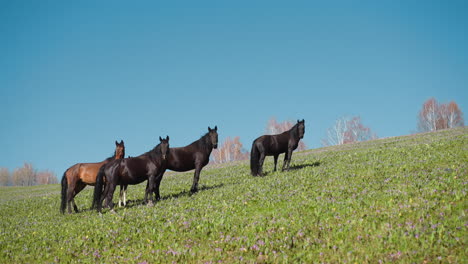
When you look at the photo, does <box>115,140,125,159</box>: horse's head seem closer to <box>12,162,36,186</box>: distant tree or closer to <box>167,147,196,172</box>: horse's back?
<box>167,147,196,172</box>: horse's back

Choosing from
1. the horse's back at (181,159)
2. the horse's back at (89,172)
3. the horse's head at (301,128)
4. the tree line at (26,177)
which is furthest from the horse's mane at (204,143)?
the tree line at (26,177)

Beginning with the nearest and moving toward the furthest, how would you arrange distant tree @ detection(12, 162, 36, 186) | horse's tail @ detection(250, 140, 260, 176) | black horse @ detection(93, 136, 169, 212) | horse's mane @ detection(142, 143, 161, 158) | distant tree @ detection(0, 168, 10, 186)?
black horse @ detection(93, 136, 169, 212) → horse's mane @ detection(142, 143, 161, 158) → horse's tail @ detection(250, 140, 260, 176) → distant tree @ detection(12, 162, 36, 186) → distant tree @ detection(0, 168, 10, 186)

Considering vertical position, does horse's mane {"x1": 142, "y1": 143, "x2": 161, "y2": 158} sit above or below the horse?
above

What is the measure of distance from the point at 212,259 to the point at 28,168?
17534 cm

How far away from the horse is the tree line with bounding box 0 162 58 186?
160640 mm

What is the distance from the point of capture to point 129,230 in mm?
11383

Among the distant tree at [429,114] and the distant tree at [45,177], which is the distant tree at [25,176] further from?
the distant tree at [429,114]

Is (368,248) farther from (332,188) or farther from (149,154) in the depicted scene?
(149,154)

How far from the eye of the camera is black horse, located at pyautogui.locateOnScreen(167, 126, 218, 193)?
18.2m

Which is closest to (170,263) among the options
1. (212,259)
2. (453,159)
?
(212,259)

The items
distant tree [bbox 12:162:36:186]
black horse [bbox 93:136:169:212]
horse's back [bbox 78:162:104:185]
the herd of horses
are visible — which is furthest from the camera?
distant tree [bbox 12:162:36:186]

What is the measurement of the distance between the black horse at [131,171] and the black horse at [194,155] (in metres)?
1.65

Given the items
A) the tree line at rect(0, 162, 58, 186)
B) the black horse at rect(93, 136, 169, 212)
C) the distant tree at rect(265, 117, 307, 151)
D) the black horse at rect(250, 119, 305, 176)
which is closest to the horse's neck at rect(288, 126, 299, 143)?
the black horse at rect(250, 119, 305, 176)

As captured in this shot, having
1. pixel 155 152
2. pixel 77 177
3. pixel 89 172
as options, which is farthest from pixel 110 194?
pixel 77 177
